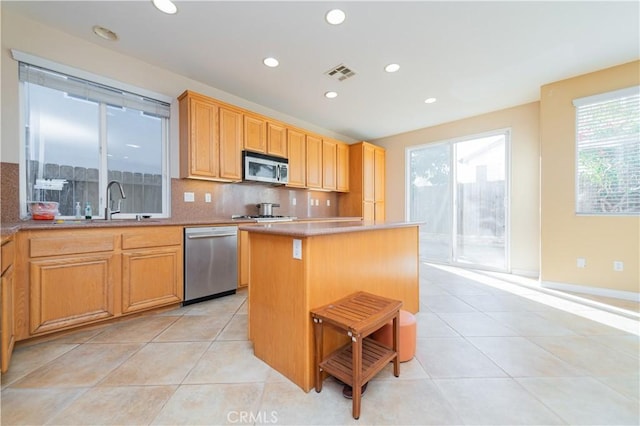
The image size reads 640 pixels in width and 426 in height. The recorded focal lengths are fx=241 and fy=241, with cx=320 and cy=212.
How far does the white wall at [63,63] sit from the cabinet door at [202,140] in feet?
0.98

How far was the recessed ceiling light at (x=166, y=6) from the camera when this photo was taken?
1936 mm

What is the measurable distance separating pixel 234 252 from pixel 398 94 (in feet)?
10.3

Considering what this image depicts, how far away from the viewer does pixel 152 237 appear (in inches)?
91.8

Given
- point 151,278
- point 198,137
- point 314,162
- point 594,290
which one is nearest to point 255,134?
point 198,137

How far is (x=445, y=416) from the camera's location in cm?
121

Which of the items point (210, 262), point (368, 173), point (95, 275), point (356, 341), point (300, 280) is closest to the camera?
point (356, 341)

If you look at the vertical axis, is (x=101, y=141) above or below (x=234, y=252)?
above

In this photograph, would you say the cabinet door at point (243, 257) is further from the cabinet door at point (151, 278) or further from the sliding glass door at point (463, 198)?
the sliding glass door at point (463, 198)

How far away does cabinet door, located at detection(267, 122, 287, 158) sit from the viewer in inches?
145

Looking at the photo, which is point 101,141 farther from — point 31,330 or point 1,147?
point 31,330

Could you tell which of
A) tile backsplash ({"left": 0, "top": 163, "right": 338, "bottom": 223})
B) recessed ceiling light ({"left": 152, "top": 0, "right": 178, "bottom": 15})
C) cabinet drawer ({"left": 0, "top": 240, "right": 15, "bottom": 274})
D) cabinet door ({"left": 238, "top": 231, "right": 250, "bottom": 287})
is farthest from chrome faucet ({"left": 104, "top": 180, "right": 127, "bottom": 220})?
recessed ceiling light ({"left": 152, "top": 0, "right": 178, "bottom": 15})

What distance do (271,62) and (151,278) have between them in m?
2.62

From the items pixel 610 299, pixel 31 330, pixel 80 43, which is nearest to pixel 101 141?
pixel 80 43

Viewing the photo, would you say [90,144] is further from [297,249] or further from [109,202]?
[297,249]
